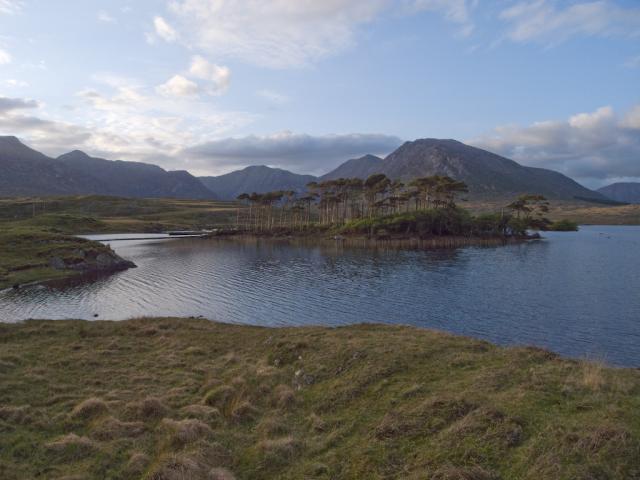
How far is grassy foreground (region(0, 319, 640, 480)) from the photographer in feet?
40.8

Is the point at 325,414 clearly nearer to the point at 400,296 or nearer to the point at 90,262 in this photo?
the point at 400,296

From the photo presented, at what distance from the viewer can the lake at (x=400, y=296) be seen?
38.7 metres

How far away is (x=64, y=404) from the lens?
1884cm

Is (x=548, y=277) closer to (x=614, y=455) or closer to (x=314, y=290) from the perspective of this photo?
(x=314, y=290)

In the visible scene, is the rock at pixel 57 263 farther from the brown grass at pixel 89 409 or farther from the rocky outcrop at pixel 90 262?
the brown grass at pixel 89 409

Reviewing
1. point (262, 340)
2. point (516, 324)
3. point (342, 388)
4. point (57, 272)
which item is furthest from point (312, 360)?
point (57, 272)

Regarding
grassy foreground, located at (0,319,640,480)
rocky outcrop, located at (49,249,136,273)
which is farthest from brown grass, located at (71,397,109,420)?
rocky outcrop, located at (49,249,136,273)

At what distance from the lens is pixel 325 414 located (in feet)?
56.3

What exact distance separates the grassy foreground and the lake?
15159mm

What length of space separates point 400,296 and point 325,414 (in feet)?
123

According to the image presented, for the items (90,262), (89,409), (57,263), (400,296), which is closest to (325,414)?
(89,409)

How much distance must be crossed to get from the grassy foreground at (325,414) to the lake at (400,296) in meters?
15.2

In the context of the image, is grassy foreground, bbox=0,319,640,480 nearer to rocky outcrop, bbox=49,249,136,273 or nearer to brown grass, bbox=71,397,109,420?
brown grass, bbox=71,397,109,420

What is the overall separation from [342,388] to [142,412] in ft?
28.8
